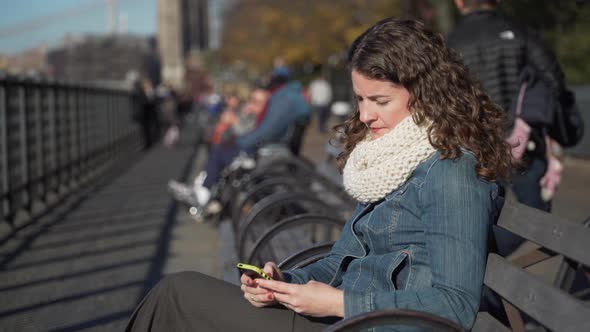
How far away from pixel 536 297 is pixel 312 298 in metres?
0.62

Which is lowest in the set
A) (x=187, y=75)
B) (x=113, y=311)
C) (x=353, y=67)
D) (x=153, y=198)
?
(x=187, y=75)

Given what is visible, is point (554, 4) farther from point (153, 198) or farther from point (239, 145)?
point (239, 145)

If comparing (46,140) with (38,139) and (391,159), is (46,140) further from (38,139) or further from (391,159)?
(391,159)

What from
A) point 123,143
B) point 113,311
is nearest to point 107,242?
point 113,311

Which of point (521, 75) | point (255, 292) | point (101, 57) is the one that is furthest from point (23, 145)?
point (101, 57)

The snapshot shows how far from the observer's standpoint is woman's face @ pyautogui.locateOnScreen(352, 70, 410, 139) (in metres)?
2.60

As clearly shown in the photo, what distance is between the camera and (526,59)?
4.26m

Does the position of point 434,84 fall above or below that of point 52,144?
above

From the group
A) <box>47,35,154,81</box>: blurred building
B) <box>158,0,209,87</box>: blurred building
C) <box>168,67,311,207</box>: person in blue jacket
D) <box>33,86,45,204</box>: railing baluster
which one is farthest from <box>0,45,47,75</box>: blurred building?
<box>158,0,209,87</box>: blurred building

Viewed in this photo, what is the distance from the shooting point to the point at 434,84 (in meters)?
2.57

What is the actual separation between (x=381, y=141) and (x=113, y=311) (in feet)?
9.74

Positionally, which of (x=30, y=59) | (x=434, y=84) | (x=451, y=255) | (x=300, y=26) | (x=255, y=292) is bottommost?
(x=300, y=26)

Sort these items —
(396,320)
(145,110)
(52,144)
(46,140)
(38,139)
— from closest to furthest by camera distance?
1. (396,320)
2. (38,139)
3. (46,140)
4. (52,144)
5. (145,110)

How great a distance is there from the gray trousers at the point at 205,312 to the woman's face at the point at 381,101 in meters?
0.66
